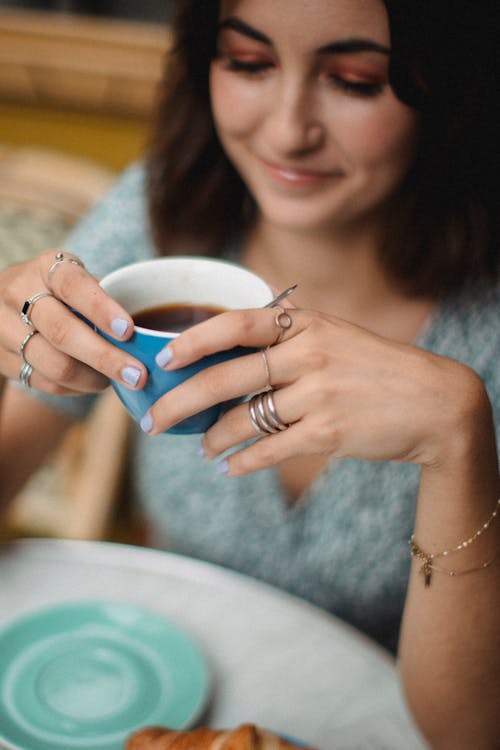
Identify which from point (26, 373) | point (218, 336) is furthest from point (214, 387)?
point (26, 373)

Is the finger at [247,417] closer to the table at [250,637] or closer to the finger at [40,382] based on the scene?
the finger at [40,382]

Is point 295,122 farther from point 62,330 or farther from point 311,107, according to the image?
point 62,330

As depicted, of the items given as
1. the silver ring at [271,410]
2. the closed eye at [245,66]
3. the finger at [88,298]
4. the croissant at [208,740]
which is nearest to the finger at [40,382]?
the finger at [88,298]

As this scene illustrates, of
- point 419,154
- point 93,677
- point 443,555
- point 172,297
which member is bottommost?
point 93,677

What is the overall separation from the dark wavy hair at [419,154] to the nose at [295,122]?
101 millimetres

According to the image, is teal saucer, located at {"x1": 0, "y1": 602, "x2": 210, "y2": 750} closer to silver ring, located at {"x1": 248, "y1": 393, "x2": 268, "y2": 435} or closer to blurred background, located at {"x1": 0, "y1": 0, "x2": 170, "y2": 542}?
silver ring, located at {"x1": 248, "y1": 393, "x2": 268, "y2": 435}

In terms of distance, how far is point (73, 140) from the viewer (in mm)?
2281

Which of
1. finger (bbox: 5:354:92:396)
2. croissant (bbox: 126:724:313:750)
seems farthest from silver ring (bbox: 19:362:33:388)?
croissant (bbox: 126:724:313:750)

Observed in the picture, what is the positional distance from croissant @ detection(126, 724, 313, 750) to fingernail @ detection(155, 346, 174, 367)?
327 millimetres

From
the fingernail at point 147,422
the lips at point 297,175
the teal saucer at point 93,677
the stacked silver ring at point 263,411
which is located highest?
the lips at point 297,175

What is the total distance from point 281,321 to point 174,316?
13 cm

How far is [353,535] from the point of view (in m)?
1.14

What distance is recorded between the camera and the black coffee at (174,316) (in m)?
0.72

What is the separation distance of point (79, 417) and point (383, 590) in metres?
0.53
